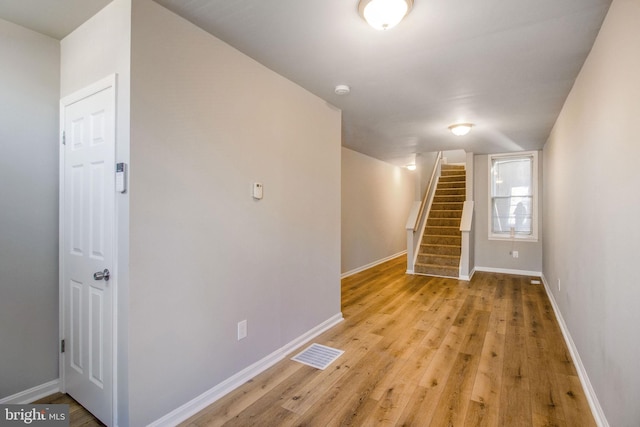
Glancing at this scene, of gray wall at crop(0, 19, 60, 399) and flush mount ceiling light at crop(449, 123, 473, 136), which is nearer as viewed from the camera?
gray wall at crop(0, 19, 60, 399)

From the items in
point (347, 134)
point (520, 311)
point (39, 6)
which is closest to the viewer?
point (39, 6)

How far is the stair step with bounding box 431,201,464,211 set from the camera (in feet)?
23.1

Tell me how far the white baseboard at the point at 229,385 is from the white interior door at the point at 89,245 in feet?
1.09

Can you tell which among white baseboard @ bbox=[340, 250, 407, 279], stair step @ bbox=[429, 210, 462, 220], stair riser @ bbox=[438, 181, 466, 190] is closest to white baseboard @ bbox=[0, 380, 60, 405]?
white baseboard @ bbox=[340, 250, 407, 279]

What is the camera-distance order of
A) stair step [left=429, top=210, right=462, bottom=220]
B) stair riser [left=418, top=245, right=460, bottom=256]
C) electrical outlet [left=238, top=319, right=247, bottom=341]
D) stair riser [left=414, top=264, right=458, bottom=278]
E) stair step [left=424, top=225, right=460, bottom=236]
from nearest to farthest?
electrical outlet [left=238, top=319, right=247, bottom=341], stair riser [left=414, top=264, right=458, bottom=278], stair riser [left=418, top=245, right=460, bottom=256], stair step [left=424, top=225, right=460, bottom=236], stair step [left=429, top=210, right=462, bottom=220]

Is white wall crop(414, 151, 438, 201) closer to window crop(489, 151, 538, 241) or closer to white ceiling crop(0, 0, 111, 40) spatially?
window crop(489, 151, 538, 241)

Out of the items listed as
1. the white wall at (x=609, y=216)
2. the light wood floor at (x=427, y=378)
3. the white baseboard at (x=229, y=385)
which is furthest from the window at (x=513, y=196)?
the white baseboard at (x=229, y=385)

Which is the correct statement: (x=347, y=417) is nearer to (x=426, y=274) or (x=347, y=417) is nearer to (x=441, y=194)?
(x=426, y=274)

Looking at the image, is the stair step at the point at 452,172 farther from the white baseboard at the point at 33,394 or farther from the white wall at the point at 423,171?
the white baseboard at the point at 33,394

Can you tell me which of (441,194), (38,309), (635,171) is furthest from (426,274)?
(38,309)

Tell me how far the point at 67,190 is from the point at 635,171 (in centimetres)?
311

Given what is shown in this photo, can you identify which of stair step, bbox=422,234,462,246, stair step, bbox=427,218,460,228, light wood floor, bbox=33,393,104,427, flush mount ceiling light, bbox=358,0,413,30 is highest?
flush mount ceiling light, bbox=358,0,413,30

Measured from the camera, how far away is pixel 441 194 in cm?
766

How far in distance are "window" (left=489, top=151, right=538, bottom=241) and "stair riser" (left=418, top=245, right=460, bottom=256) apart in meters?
0.78
